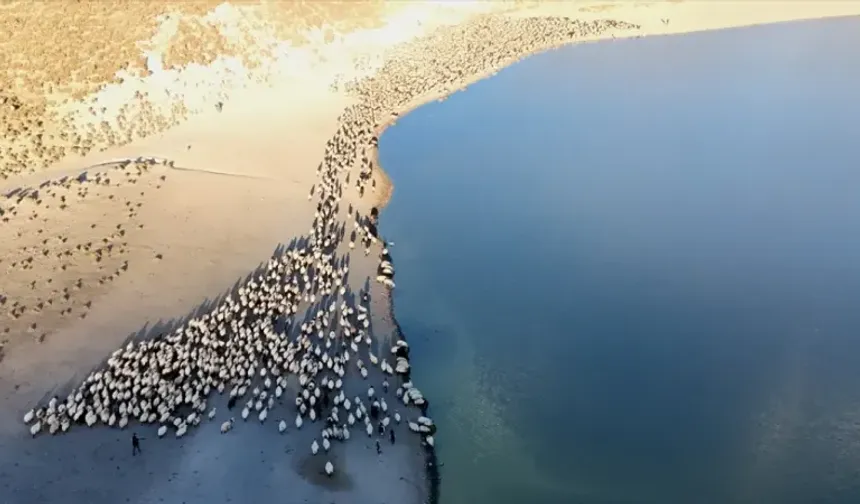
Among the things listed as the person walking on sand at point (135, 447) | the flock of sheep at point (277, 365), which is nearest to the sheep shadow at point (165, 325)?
the flock of sheep at point (277, 365)

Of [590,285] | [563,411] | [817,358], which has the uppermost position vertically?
[590,285]

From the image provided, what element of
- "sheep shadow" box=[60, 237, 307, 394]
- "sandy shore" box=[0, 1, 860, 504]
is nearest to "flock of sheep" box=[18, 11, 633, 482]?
"sheep shadow" box=[60, 237, 307, 394]

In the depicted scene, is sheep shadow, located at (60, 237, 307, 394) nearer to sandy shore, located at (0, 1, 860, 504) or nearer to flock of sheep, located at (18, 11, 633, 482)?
sandy shore, located at (0, 1, 860, 504)

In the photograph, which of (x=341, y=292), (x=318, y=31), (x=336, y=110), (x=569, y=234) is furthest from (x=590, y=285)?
(x=318, y=31)

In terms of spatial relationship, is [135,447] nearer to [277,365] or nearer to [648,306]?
[277,365]

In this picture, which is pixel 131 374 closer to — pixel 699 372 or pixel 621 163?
pixel 699 372

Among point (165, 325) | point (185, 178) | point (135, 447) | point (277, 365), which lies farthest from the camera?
point (185, 178)

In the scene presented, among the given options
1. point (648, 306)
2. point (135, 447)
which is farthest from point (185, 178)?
point (648, 306)
